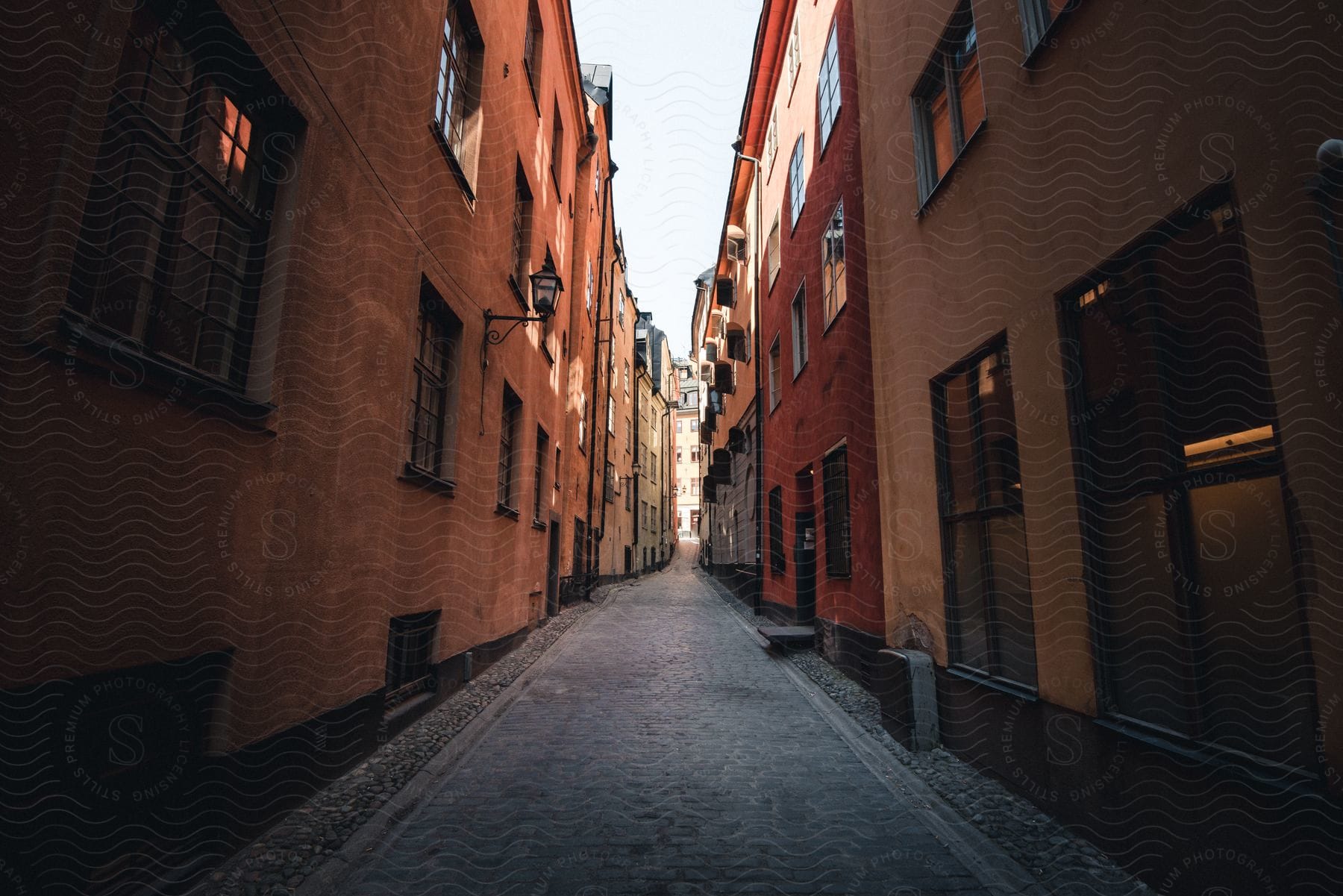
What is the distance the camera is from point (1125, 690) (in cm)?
341

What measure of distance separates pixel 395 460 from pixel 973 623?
478 cm

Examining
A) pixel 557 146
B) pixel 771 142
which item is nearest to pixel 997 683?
pixel 557 146

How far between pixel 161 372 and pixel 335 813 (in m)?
2.61

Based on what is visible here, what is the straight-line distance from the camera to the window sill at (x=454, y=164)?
614 centimetres

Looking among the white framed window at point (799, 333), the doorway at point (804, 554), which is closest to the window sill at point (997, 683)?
the doorway at point (804, 554)

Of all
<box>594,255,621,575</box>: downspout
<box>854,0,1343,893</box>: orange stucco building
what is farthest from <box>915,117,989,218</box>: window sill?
<box>594,255,621,575</box>: downspout

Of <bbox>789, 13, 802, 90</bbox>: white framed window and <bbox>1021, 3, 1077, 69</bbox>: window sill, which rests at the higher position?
<bbox>789, 13, 802, 90</bbox>: white framed window

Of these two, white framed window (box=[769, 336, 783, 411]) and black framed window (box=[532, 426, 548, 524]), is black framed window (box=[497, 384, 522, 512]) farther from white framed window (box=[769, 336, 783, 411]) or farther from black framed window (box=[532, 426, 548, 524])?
white framed window (box=[769, 336, 783, 411])

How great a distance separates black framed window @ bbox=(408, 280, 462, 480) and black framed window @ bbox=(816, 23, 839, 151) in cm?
599

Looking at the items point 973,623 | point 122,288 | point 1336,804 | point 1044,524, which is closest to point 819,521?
point 973,623

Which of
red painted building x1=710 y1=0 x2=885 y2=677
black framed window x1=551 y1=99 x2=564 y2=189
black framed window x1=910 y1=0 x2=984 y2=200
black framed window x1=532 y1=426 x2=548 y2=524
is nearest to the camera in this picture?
black framed window x1=910 y1=0 x2=984 y2=200

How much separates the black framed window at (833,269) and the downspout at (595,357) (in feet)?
33.6

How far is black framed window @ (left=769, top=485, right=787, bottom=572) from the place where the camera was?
13.4 metres

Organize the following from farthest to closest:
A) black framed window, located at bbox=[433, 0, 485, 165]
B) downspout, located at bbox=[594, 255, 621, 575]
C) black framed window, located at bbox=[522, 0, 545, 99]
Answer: downspout, located at bbox=[594, 255, 621, 575]
black framed window, located at bbox=[522, 0, 545, 99]
black framed window, located at bbox=[433, 0, 485, 165]
